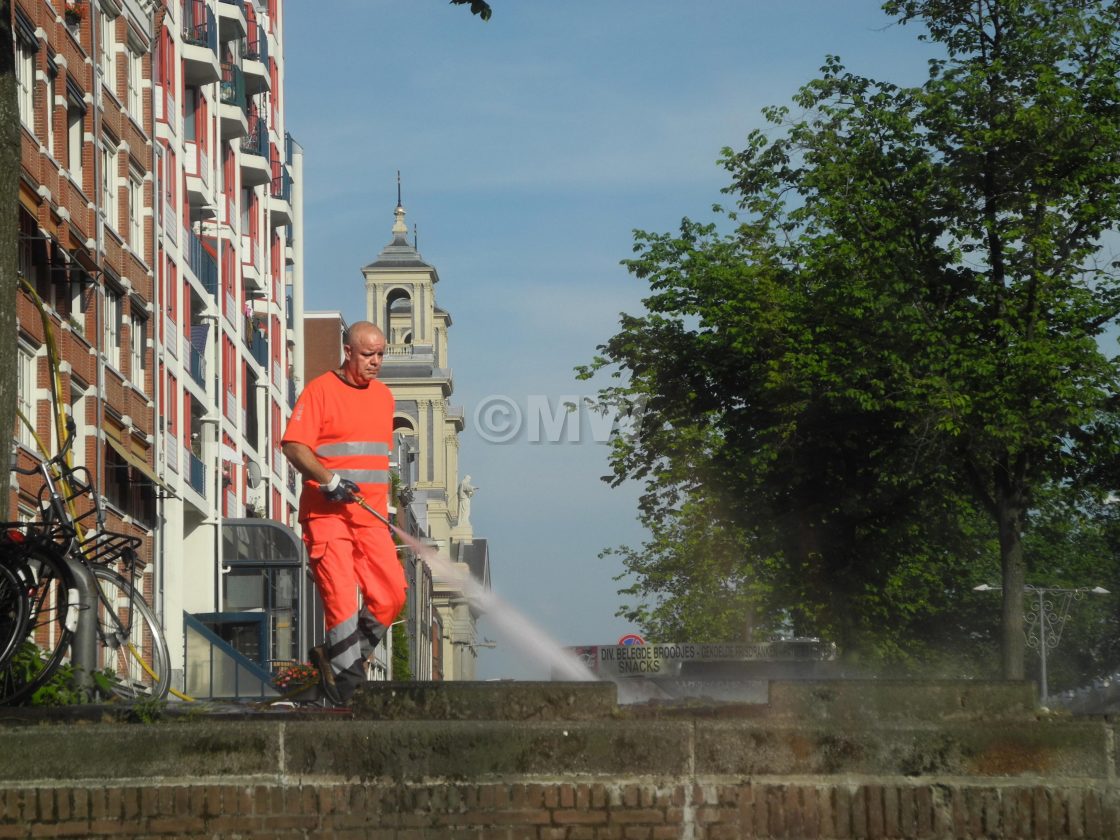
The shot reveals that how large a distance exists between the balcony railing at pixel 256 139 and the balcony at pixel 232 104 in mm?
2745

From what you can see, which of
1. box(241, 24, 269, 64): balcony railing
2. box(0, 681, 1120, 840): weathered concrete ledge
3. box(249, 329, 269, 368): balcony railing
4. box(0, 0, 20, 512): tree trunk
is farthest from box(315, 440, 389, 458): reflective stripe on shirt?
box(249, 329, 269, 368): balcony railing

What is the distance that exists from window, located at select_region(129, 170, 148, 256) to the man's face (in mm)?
32783

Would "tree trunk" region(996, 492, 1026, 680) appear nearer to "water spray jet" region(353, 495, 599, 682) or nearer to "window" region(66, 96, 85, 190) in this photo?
"water spray jet" region(353, 495, 599, 682)

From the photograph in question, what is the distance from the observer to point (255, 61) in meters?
60.1

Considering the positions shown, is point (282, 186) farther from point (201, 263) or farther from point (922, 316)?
point (922, 316)

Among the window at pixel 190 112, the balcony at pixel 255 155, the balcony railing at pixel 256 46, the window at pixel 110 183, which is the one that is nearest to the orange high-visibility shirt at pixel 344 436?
the window at pixel 110 183

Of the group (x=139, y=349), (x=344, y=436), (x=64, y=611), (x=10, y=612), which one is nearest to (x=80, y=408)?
(x=139, y=349)

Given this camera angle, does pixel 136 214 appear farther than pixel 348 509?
Yes

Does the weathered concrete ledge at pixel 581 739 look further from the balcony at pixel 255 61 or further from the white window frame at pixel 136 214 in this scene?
the balcony at pixel 255 61

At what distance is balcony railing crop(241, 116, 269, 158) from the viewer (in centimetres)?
6094

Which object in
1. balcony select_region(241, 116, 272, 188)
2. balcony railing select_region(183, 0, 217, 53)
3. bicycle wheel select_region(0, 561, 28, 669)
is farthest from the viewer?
balcony select_region(241, 116, 272, 188)

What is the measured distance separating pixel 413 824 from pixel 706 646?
40338mm

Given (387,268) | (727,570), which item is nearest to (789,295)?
(727,570)

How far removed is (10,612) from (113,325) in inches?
1231
